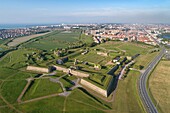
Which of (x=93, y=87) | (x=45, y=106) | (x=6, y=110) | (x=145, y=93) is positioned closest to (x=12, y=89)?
(x=6, y=110)

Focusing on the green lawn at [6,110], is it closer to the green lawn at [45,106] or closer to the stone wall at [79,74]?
the green lawn at [45,106]

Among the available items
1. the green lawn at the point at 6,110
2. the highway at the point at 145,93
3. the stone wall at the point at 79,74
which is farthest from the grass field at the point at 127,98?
the green lawn at the point at 6,110

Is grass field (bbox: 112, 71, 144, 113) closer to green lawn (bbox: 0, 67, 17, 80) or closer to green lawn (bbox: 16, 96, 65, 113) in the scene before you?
green lawn (bbox: 16, 96, 65, 113)

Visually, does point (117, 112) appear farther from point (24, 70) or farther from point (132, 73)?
point (24, 70)

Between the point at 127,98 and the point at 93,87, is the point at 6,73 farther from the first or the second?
the point at 127,98

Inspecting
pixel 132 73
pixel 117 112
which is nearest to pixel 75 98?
pixel 117 112
